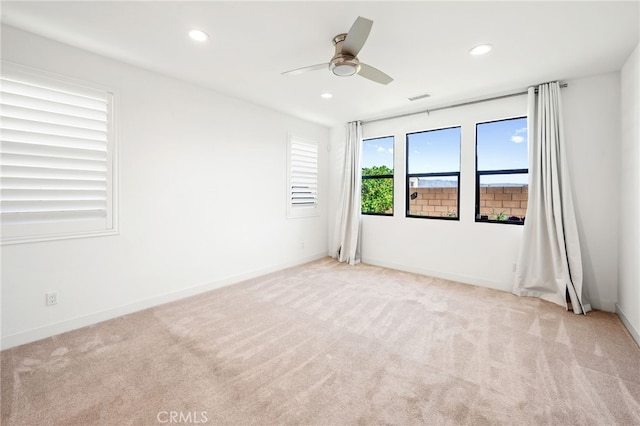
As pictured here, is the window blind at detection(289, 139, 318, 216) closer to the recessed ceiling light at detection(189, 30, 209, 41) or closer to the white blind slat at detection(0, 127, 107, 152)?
the recessed ceiling light at detection(189, 30, 209, 41)

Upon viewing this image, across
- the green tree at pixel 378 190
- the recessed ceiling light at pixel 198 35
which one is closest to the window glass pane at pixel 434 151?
the green tree at pixel 378 190

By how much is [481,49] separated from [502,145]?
1744 millimetres

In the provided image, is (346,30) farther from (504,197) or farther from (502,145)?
(504,197)

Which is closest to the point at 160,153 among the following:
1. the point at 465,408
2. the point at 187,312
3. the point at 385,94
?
the point at 187,312

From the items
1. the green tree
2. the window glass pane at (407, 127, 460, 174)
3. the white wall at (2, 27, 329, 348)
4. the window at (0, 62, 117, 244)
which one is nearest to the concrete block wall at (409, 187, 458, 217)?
the window glass pane at (407, 127, 460, 174)

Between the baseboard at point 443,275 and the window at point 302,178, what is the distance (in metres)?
1.47

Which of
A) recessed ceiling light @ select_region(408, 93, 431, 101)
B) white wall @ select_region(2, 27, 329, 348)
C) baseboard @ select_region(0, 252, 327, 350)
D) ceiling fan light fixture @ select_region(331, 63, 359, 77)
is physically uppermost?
recessed ceiling light @ select_region(408, 93, 431, 101)

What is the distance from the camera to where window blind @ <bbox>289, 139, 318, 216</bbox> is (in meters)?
4.78

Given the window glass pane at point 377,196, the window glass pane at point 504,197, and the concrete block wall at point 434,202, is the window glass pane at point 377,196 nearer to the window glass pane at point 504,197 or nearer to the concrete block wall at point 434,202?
the concrete block wall at point 434,202

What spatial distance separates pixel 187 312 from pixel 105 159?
1.76 metres

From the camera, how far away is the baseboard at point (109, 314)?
7.56ft

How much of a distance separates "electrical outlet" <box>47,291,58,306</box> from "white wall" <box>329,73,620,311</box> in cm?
416

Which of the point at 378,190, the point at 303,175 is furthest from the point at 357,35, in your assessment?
the point at 378,190

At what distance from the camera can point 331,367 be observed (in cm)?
205
